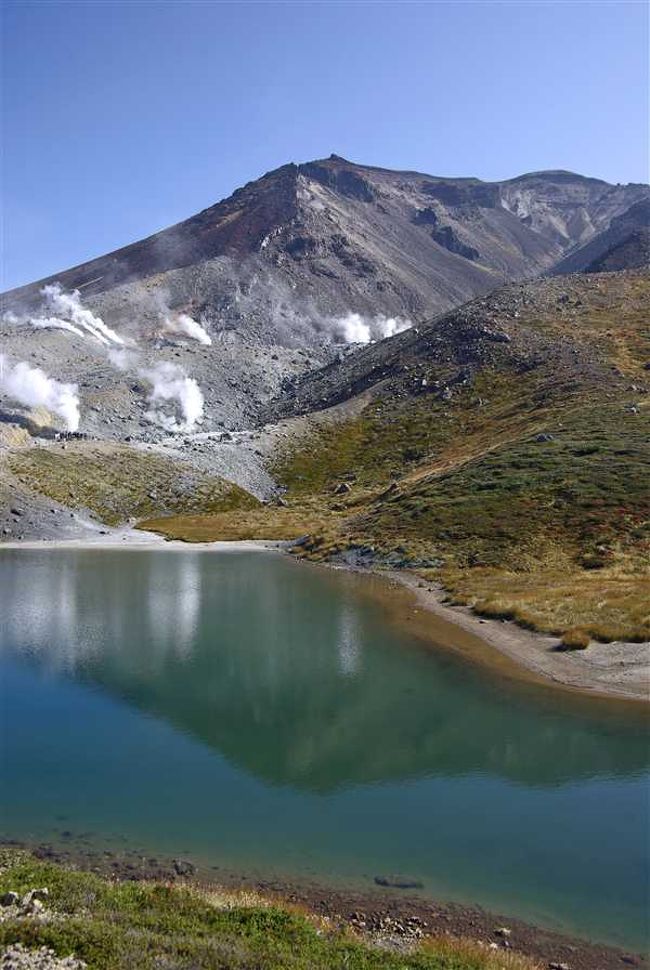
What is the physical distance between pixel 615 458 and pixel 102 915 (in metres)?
69.1

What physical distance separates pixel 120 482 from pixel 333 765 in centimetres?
9268

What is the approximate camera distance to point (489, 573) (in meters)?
56.5

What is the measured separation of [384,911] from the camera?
15.9m

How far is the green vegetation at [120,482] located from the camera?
103375mm

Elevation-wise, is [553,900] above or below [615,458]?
below

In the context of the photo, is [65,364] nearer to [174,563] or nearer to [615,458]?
[174,563]

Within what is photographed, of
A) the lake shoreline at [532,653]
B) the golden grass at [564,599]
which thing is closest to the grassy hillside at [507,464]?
the golden grass at [564,599]

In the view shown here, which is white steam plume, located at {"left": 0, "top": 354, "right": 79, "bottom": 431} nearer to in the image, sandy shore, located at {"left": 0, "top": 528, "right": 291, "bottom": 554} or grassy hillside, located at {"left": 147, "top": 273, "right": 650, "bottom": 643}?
grassy hillside, located at {"left": 147, "top": 273, "right": 650, "bottom": 643}

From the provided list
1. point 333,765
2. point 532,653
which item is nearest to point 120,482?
point 532,653

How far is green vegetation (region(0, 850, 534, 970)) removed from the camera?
38.5 ft

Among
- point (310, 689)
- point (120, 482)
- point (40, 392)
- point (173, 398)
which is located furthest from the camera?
point (173, 398)

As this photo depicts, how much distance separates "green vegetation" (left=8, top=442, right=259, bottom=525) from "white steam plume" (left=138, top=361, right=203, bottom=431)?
33296 millimetres

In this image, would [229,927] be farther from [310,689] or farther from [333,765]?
[310,689]

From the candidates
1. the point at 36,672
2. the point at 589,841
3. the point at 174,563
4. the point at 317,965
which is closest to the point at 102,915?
the point at 317,965
